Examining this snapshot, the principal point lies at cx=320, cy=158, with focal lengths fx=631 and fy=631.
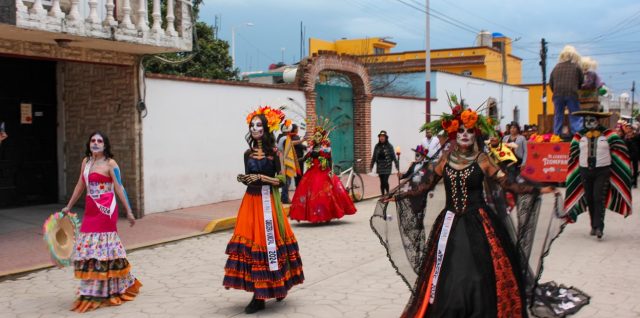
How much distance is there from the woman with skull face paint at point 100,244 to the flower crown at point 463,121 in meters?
3.36

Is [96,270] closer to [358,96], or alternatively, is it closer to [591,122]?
[591,122]

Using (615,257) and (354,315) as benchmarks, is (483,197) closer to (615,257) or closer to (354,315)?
(354,315)

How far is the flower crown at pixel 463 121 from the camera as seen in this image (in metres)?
4.97

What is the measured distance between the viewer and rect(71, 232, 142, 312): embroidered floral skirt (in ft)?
20.4

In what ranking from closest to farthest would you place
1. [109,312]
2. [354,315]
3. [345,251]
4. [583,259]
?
1. [354,315]
2. [109,312]
3. [583,259]
4. [345,251]

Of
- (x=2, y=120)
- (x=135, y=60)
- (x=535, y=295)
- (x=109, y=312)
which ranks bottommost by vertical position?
(x=109, y=312)

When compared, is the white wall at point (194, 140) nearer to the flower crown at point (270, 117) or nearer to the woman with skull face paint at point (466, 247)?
the flower crown at point (270, 117)

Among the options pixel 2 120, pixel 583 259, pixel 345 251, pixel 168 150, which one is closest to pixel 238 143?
pixel 168 150

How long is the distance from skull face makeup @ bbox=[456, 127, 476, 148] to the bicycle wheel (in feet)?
31.4

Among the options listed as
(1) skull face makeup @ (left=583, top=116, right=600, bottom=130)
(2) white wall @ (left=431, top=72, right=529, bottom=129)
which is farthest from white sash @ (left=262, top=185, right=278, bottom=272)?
(2) white wall @ (left=431, top=72, right=529, bottom=129)

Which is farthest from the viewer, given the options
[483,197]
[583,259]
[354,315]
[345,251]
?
[345,251]

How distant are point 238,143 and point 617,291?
9.59 meters

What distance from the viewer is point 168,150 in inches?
494

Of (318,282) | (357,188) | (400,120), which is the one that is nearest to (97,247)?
(318,282)
